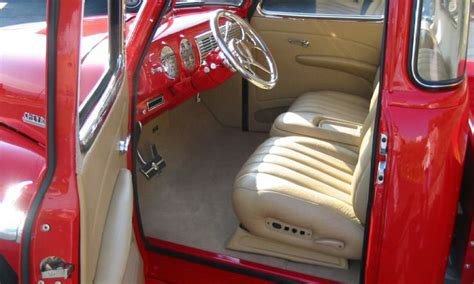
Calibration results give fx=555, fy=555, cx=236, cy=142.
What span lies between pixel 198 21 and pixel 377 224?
59.8 inches

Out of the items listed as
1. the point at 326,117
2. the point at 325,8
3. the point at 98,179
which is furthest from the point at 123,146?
the point at 325,8

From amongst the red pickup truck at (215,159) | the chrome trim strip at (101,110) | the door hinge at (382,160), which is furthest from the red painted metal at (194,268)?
the chrome trim strip at (101,110)

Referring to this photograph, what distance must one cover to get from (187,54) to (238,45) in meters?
0.25

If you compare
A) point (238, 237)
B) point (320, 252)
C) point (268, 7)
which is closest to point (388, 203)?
point (320, 252)

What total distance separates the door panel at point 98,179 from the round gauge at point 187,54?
0.68 m

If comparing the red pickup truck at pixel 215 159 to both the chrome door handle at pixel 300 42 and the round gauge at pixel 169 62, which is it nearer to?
the round gauge at pixel 169 62

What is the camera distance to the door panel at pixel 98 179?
1.25 metres

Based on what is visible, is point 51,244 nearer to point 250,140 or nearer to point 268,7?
point 250,140

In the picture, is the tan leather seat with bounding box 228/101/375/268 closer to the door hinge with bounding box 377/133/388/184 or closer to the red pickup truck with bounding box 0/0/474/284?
the red pickup truck with bounding box 0/0/474/284

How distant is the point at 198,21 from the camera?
2.73 m

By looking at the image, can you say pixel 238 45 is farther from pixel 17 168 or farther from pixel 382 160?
pixel 17 168

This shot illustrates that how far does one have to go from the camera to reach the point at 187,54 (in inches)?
97.1

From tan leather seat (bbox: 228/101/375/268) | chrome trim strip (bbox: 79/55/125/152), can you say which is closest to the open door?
chrome trim strip (bbox: 79/55/125/152)

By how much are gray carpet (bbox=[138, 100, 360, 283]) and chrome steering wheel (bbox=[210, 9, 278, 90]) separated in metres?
0.54
